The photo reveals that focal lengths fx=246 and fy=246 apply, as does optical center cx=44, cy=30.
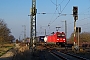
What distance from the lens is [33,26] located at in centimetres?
3509

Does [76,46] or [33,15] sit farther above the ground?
[33,15]

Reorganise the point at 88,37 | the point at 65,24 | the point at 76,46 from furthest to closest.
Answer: the point at 88,37 → the point at 65,24 → the point at 76,46

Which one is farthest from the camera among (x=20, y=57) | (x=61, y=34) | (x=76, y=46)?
(x=61, y=34)

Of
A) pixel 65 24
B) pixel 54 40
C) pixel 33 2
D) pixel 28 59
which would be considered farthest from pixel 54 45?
pixel 28 59

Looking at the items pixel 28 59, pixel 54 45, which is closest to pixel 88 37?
pixel 54 45

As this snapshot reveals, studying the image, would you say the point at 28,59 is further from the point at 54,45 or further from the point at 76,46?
the point at 54,45

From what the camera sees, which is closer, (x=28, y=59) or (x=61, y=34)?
(x=28, y=59)

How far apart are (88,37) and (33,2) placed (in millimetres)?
61155

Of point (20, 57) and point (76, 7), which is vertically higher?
point (76, 7)

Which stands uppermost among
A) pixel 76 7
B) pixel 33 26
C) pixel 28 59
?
pixel 76 7

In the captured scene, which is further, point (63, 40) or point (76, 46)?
point (63, 40)

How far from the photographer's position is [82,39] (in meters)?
96.4

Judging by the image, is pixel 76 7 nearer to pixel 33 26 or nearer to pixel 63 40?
pixel 33 26

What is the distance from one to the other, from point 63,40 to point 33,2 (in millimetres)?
28351
